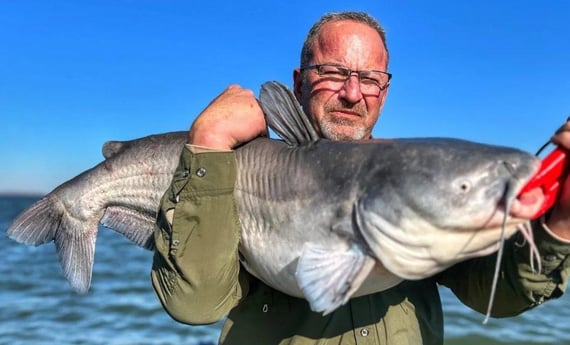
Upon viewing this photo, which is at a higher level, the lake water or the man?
the man

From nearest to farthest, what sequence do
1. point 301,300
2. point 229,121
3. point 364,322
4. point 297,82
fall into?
point 229,121
point 364,322
point 301,300
point 297,82

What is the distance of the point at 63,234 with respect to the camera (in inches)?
128

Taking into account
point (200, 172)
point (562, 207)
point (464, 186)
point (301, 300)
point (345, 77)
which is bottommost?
point (301, 300)

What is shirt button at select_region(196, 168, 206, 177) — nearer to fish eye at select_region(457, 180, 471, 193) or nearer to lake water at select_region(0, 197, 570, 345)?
fish eye at select_region(457, 180, 471, 193)

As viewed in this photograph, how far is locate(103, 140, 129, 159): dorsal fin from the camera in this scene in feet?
10.6

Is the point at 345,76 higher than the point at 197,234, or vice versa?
the point at 345,76

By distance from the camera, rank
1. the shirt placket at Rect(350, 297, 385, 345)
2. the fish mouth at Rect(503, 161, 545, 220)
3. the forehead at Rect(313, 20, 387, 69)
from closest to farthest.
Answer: the fish mouth at Rect(503, 161, 545, 220)
the shirt placket at Rect(350, 297, 385, 345)
the forehead at Rect(313, 20, 387, 69)

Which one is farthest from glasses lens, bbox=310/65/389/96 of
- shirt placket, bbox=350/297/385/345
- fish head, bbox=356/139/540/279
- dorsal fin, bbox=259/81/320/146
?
shirt placket, bbox=350/297/385/345

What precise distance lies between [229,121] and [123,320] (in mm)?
7264

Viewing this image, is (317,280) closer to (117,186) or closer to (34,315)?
(117,186)

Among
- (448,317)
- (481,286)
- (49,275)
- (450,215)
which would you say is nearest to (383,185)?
(450,215)

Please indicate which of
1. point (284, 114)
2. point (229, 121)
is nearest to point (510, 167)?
point (284, 114)

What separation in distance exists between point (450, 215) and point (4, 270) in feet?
45.8

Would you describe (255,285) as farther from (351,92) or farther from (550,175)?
(550,175)
